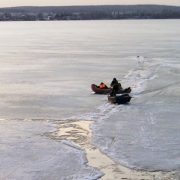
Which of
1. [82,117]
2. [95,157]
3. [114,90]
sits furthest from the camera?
[114,90]

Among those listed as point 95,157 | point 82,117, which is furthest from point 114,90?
point 95,157

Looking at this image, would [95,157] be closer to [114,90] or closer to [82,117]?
[82,117]

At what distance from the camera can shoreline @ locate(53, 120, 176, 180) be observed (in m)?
6.87

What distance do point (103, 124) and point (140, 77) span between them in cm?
787

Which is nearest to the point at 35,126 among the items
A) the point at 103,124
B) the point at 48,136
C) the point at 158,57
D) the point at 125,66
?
the point at 48,136

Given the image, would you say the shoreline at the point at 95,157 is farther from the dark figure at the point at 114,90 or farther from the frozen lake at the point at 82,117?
the dark figure at the point at 114,90

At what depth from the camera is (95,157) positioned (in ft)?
25.5

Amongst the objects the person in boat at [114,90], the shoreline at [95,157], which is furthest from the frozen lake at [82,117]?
the person in boat at [114,90]

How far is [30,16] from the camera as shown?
161 m

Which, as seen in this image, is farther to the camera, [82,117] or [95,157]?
[82,117]

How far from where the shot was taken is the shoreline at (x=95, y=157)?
6.87m

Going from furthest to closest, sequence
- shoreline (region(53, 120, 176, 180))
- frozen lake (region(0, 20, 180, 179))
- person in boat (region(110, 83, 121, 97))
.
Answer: person in boat (region(110, 83, 121, 97)), frozen lake (region(0, 20, 180, 179)), shoreline (region(53, 120, 176, 180))

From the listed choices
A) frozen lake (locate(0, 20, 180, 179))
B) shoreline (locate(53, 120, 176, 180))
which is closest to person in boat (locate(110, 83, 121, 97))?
frozen lake (locate(0, 20, 180, 179))

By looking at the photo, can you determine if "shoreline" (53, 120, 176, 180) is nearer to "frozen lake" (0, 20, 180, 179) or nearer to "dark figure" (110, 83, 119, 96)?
"frozen lake" (0, 20, 180, 179)
